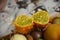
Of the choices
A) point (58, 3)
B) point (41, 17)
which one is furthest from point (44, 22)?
point (58, 3)

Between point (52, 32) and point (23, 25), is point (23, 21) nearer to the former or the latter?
point (23, 25)

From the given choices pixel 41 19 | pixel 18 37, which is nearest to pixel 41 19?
pixel 41 19

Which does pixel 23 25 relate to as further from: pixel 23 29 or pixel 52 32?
pixel 52 32

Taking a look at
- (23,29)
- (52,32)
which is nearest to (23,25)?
(23,29)

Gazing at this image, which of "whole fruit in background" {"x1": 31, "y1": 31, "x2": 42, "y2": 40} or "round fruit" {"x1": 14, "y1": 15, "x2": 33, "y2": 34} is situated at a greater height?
"round fruit" {"x1": 14, "y1": 15, "x2": 33, "y2": 34}

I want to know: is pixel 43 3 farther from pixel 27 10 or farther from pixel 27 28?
pixel 27 28

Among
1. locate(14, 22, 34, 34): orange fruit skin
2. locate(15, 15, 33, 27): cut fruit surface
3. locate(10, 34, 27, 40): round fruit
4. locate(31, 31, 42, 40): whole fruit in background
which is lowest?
locate(31, 31, 42, 40): whole fruit in background

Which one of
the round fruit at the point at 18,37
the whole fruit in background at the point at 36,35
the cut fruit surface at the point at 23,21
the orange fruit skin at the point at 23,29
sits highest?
the cut fruit surface at the point at 23,21

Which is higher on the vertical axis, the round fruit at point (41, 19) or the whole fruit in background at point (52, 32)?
the round fruit at point (41, 19)
